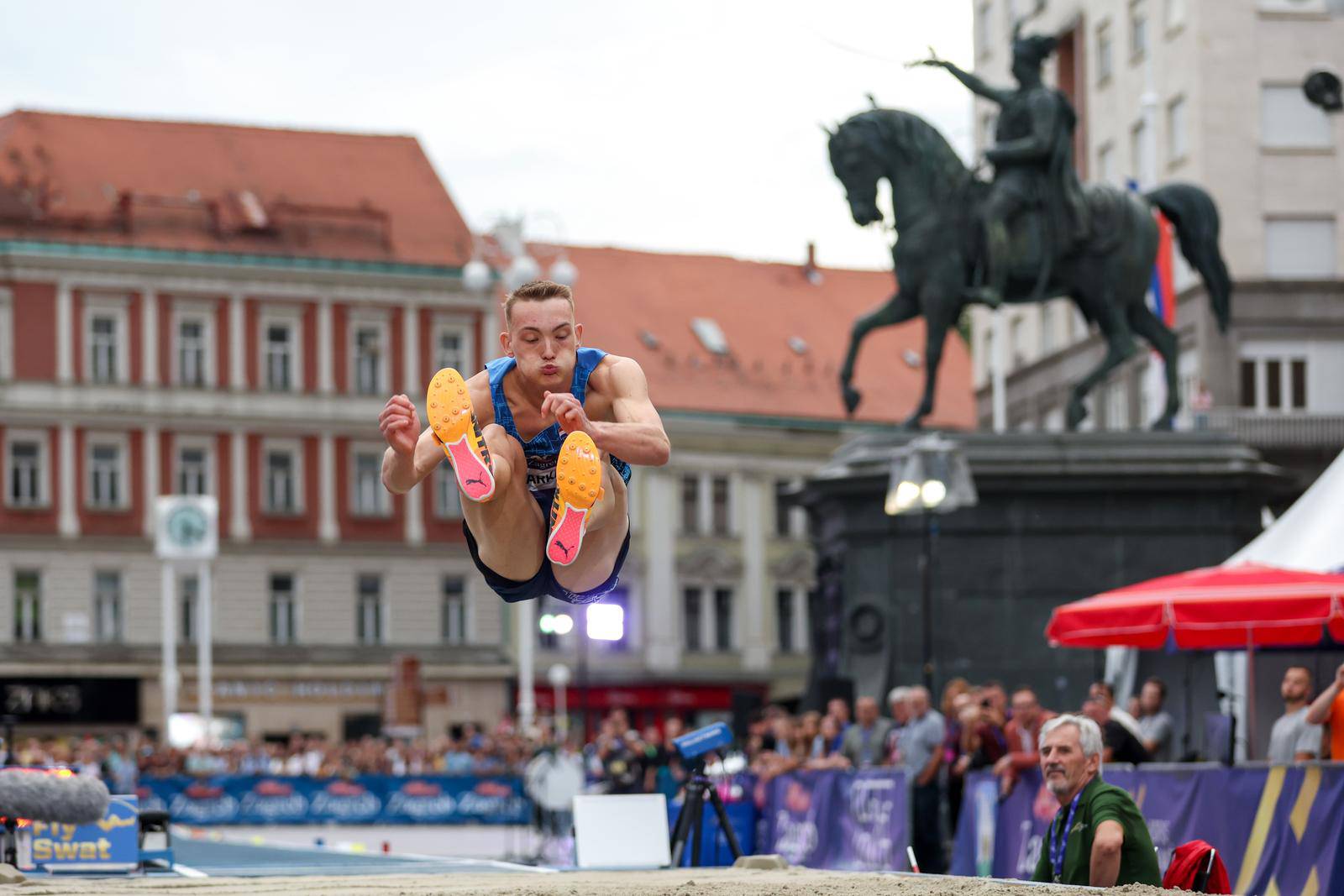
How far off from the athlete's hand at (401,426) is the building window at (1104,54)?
5500cm

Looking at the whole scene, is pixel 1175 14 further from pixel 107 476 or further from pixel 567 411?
pixel 567 411

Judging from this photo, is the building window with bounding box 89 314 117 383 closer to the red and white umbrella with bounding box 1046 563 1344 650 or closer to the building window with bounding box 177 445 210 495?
the building window with bounding box 177 445 210 495

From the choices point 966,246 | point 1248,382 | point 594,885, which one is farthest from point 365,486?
point 594,885

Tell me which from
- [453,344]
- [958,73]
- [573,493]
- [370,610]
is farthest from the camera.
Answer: [453,344]

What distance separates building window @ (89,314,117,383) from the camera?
221 feet

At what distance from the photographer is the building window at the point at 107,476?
6725 centimetres

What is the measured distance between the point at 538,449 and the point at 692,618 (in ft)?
214

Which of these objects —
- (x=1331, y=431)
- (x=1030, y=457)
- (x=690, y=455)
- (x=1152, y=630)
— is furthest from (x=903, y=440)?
(x=690, y=455)

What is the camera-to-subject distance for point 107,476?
6756 centimetres

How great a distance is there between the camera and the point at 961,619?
28625 mm

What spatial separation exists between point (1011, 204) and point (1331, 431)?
29710mm

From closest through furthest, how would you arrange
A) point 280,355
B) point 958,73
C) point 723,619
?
point 958,73 → point 280,355 → point 723,619

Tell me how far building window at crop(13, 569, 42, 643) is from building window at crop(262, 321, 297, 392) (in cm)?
862

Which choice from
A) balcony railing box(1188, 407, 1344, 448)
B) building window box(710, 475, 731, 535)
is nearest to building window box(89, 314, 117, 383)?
building window box(710, 475, 731, 535)
